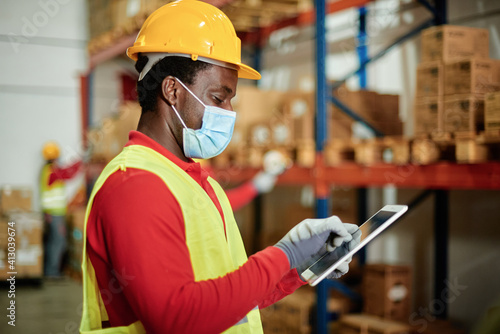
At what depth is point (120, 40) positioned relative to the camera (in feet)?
30.6

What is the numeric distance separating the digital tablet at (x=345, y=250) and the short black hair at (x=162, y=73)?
70 cm

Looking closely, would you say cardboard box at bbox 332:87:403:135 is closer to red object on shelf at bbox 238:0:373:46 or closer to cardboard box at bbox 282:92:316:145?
cardboard box at bbox 282:92:316:145

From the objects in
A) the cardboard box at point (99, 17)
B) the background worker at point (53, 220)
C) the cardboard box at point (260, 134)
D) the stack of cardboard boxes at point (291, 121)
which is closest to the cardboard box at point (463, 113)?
the stack of cardboard boxes at point (291, 121)

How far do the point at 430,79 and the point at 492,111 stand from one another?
68 cm

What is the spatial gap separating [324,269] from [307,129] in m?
3.94

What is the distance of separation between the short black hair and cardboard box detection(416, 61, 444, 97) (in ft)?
9.78

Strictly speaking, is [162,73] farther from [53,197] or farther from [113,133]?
[53,197]

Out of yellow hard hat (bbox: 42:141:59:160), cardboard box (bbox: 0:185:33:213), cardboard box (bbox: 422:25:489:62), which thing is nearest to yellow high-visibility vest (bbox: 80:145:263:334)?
cardboard box (bbox: 422:25:489:62)

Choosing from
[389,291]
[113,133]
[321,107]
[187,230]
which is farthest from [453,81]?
[113,133]

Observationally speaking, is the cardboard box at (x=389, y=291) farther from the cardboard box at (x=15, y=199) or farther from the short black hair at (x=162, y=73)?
the cardboard box at (x=15, y=199)

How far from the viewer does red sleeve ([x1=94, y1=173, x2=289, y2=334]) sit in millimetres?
1347

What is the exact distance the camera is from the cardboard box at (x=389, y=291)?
5.27 meters

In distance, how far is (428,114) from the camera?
4.26m

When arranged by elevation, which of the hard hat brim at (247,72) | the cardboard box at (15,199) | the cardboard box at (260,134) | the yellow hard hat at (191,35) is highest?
the yellow hard hat at (191,35)
